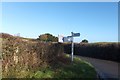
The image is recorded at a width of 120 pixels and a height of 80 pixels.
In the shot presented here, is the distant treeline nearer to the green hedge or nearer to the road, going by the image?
the road

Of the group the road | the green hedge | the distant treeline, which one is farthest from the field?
the distant treeline

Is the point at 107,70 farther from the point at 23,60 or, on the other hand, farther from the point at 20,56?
the point at 20,56

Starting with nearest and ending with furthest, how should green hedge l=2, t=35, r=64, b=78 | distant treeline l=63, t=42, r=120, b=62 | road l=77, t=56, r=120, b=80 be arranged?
green hedge l=2, t=35, r=64, b=78 → road l=77, t=56, r=120, b=80 → distant treeline l=63, t=42, r=120, b=62

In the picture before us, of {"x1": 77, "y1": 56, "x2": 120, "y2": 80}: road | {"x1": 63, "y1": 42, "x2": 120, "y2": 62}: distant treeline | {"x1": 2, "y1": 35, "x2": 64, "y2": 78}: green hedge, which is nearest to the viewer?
{"x1": 2, "y1": 35, "x2": 64, "y2": 78}: green hedge

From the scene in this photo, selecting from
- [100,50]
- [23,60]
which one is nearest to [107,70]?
[23,60]

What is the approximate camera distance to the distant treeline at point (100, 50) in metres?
31.6

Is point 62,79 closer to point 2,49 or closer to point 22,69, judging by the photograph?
point 22,69

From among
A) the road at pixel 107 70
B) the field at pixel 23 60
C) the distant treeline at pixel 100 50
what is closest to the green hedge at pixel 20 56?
the field at pixel 23 60

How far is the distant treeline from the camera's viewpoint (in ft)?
104

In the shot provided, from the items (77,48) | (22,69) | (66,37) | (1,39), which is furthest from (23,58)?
(77,48)

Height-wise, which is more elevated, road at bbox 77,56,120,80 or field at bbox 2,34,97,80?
field at bbox 2,34,97,80

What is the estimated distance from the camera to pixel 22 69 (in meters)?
11.3

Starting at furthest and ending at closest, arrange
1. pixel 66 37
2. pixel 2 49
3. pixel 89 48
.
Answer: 1. pixel 89 48
2. pixel 66 37
3. pixel 2 49

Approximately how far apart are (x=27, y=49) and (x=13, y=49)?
1.41m
